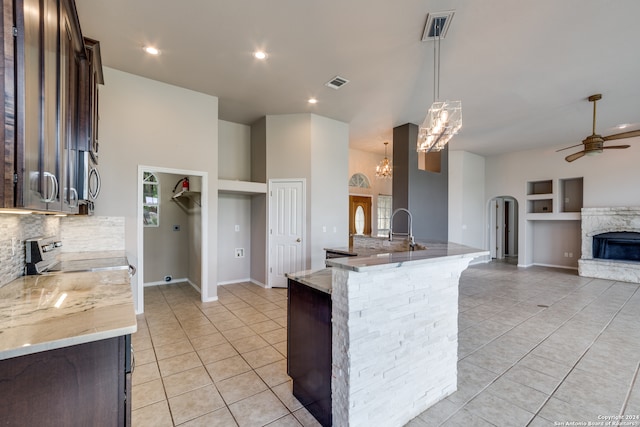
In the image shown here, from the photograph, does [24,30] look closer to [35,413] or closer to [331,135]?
[35,413]

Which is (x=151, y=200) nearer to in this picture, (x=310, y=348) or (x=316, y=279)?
(x=316, y=279)

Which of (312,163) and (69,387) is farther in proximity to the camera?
(312,163)

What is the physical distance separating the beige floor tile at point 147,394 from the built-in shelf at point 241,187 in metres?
3.02

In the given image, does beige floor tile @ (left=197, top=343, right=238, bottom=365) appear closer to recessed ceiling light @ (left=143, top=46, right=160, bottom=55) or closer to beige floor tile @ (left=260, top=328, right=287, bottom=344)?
beige floor tile @ (left=260, top=328, right=287, bottom=344)

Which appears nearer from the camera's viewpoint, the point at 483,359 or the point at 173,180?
the point at 483,359

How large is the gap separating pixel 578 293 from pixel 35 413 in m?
7.15

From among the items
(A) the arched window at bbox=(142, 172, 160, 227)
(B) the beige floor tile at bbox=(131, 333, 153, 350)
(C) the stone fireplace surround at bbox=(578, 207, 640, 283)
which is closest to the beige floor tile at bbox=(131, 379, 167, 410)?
(B) the beige floor tile at bbox=(131, 333, 153, 350)

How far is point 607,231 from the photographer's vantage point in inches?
255

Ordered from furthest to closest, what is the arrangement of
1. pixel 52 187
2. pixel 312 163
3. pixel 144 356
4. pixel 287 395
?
1. pixel 312 163
2. pixel 144 356
3. pixel 287 395
4. pixel 52 187

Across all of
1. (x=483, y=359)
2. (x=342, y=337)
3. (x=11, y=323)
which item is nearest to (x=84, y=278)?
(x=11, y=323)

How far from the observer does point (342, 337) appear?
5.23 ft

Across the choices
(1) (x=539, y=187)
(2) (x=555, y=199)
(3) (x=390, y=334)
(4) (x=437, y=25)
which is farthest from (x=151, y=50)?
(1) (x=539, y=187)

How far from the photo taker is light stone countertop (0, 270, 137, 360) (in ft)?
3.12

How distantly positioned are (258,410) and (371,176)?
7.24 m
